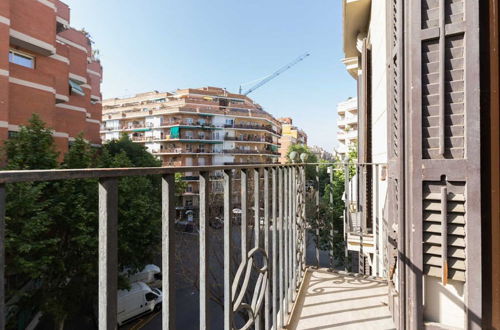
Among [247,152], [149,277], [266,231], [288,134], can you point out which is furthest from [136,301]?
[288,134]

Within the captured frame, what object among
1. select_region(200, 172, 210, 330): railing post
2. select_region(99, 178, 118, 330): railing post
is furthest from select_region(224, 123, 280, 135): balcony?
select_region(99, 178, 118, 330): railing post

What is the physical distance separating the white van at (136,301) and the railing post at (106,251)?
11.5m

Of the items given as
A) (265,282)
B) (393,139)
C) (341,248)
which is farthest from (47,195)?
(341,248)

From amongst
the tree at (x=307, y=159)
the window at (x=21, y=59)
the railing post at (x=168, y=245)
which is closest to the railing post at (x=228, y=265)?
the railing post at (x=168, y=245)

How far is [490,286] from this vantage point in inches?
57.6

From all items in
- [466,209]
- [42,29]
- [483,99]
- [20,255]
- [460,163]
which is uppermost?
[42,29]

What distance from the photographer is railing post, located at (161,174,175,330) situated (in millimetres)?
800

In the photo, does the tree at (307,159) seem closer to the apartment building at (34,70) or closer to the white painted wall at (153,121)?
the apartment building at (34,70)

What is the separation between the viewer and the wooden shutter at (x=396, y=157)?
1741 mm

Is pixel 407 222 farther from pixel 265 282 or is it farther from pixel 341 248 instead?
pixel 341 248

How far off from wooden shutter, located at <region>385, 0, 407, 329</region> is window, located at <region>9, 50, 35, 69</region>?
48.9ft

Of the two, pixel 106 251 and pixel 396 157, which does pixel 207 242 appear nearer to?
pixel 106 251

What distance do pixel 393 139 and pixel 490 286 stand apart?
3.62 ft

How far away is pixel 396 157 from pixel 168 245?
5.78 feet
